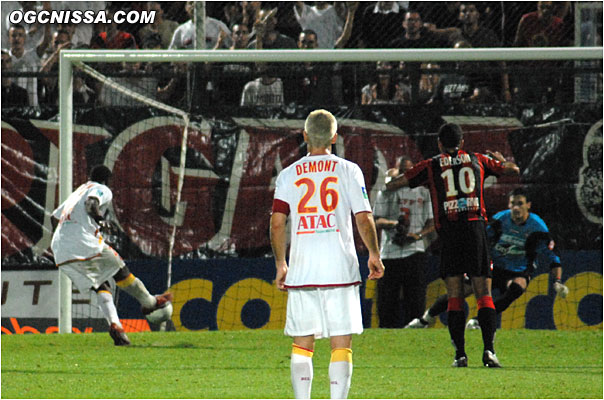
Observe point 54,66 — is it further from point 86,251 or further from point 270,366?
point 270,366

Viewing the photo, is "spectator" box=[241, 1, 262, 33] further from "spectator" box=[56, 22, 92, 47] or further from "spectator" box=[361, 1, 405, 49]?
"spectator" box=[56, 22, 92, 47]

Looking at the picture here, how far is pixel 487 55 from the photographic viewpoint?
35.3 feet

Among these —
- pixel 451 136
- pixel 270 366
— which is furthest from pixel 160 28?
pixel 451 136

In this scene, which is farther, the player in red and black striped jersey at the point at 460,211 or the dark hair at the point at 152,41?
the dark hair at the point at 152,41

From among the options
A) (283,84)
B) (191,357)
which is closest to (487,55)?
(283,84)

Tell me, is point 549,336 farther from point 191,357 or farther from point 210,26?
point 210,26

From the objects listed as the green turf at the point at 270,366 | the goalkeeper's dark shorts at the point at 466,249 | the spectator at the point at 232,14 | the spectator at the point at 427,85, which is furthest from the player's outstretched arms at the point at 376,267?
the spectator at the point at 232,14

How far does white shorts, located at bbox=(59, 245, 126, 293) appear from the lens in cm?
1016

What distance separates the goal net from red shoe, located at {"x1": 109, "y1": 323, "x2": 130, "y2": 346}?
82.9 inches

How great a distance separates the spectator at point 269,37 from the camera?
12.5 m

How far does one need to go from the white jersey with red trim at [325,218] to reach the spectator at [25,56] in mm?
7639

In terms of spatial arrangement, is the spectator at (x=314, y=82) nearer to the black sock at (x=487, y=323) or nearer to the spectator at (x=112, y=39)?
the spectator at (x=112, y=39)

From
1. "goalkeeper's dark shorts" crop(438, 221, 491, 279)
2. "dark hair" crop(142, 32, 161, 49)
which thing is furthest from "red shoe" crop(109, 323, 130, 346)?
"dark hair" crop(142, 32, 161, 49)

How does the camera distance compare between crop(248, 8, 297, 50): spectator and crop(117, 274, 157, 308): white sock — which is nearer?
crop(117, 274, 157, 308): white sock
